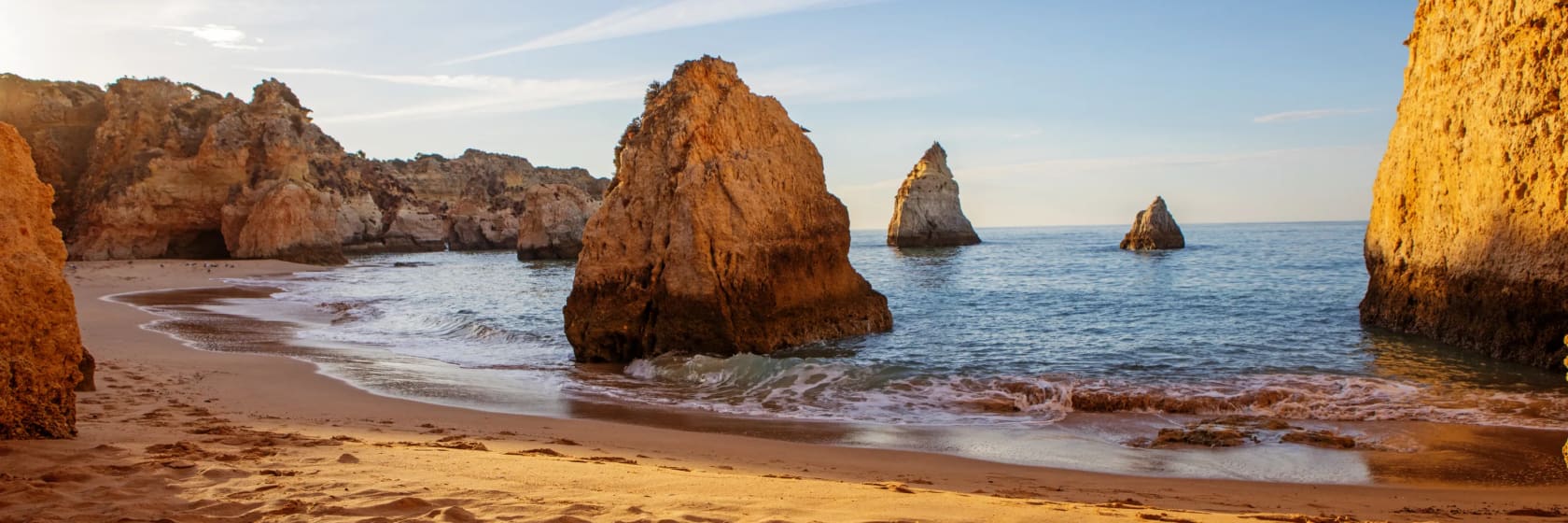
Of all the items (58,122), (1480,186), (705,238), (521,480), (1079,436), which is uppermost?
(58,122)

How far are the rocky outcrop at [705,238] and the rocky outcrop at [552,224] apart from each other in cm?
3630

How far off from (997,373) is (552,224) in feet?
136

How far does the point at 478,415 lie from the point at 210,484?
367 centimetres

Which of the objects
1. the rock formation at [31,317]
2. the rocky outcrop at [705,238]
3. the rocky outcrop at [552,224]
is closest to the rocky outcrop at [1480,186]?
the rocky outcrop at [705,238]

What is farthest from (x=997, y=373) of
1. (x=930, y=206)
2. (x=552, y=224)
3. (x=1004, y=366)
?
(x=930, y=206)

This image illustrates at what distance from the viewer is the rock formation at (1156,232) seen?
159ft

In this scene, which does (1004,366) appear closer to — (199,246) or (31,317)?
(31,317)

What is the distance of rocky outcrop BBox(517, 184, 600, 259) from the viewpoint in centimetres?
4941

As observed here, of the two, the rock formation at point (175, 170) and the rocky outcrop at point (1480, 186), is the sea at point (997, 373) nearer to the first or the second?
the rocky outcrop at point (1480, 186)

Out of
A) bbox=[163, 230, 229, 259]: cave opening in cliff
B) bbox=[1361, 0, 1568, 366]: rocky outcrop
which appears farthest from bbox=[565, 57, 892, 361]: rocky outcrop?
bbox=[163, 230, 229, 259]: cave opening in cliff

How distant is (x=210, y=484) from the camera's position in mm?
4324

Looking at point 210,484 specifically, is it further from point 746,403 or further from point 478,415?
point 746,403

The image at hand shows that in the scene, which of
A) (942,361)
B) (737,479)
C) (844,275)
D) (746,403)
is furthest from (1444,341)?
(737,479)

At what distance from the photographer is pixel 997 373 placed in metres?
11.1
